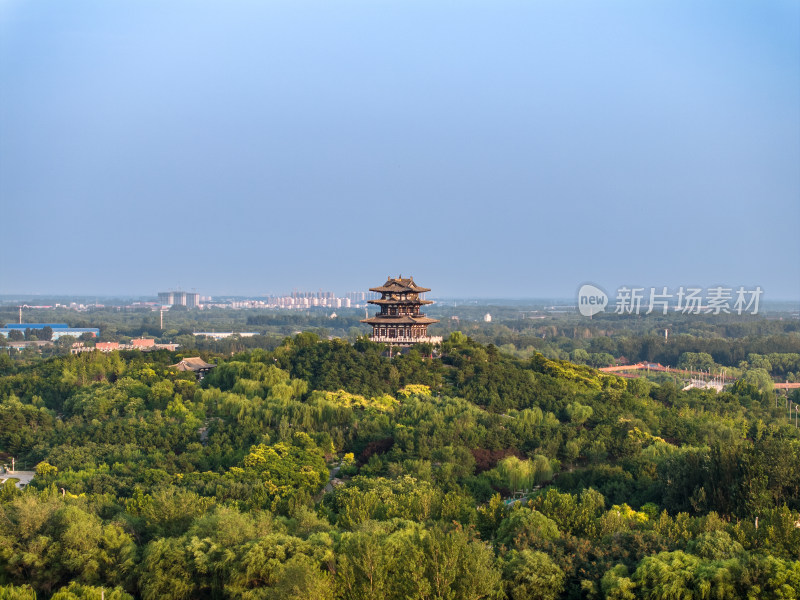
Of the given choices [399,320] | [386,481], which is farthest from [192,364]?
[386,481]

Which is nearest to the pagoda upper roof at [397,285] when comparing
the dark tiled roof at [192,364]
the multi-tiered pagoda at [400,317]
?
the multi-tiered pagoda at [400,317]

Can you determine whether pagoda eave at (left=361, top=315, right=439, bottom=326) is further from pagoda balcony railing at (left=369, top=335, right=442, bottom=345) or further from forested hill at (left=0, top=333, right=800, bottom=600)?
forested hill at (left=0, top=333, right=800, bottom=600)

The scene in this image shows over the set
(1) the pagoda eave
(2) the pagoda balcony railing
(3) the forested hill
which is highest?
(1) the pagoda eave

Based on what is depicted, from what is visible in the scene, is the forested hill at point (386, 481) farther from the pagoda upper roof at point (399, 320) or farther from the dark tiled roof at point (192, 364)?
the pagoda upper roof at point (399, 320)

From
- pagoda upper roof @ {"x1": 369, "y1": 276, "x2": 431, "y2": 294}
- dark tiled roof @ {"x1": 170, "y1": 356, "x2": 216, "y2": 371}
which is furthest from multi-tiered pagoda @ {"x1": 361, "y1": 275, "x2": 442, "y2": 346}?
dark tiled roof @ {"x1": 170, "y1": 356, "x2": 216, "y2": 371}

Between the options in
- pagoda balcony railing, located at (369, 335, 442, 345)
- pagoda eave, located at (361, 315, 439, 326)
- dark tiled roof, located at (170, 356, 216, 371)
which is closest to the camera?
dark tiled roof, located at (170, 356, 216, 371)

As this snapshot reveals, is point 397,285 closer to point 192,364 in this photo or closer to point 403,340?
point 403,340

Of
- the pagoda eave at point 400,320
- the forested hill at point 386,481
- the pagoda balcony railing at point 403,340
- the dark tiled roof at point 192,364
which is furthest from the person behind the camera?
the pagoda balcony railing at point 403,340
